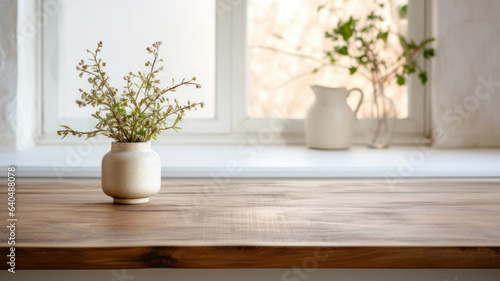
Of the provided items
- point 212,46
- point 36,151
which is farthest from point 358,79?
point 36,151

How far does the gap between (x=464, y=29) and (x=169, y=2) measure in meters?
1.26

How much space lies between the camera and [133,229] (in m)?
0.93

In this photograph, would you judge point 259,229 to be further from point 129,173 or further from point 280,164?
point 280,164

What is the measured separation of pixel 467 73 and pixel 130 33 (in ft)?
4.74

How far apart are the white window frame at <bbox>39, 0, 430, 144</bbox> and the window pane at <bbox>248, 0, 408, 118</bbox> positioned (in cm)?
5

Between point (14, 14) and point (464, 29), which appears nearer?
point (14, 14)

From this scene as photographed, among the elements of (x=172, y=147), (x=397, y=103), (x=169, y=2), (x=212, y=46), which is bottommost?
(x=172, y=147)

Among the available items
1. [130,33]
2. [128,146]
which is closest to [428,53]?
[130,33]

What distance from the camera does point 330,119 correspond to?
85.5 inches

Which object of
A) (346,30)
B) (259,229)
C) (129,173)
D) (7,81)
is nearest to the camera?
(259,229)

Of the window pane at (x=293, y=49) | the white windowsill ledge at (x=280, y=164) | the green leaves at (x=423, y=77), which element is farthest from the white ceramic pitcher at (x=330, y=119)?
the green leaves at (x=423, y=77)

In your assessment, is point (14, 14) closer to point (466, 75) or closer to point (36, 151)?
point (36, 151)

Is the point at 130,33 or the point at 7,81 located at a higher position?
the point at 130,33

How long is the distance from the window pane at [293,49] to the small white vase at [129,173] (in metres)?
1.30
